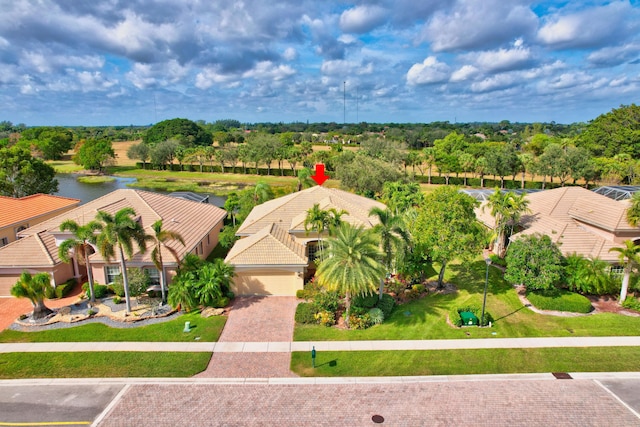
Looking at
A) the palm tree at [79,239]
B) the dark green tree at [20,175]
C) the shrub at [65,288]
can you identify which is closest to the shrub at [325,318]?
the palm tree at [79,239]

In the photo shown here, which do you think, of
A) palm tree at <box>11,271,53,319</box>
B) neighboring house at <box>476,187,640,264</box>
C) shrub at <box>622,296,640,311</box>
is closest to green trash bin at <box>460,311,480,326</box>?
neighboring house at <box>476,187,640,264</box>

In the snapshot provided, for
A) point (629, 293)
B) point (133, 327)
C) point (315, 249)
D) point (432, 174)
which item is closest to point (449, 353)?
point (315, 249)

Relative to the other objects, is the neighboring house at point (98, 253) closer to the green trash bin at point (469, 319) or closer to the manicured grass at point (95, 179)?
the green trash bin at point (469, 319)

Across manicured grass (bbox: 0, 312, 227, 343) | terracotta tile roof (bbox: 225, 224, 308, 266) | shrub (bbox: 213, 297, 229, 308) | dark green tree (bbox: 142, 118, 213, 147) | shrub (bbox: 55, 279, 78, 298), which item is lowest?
manicured grass (bbox: 0, 312, 227, 343)

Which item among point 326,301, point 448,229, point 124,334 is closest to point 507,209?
point 448,229

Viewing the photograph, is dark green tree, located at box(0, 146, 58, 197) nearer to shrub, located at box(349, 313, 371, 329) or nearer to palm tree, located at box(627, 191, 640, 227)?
shrub, located at box(349, 313, 371, 329)

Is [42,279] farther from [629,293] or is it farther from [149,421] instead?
[629,293]
